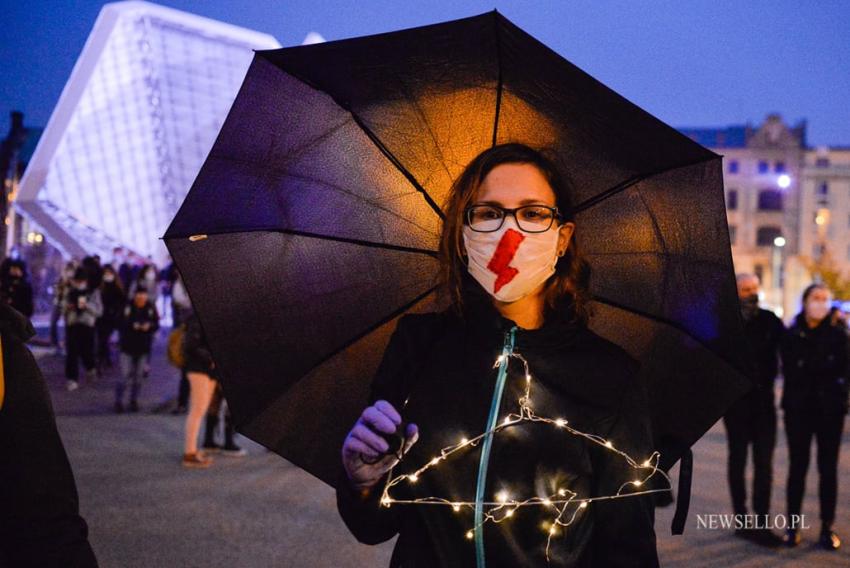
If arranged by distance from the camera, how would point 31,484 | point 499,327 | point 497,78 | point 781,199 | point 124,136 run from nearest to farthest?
point 31,484
point 499,327
point 497,78
point 124,136
point 781,199

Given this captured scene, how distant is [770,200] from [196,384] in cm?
7516

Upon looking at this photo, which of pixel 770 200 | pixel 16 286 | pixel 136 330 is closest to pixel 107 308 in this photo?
pixel 16 286

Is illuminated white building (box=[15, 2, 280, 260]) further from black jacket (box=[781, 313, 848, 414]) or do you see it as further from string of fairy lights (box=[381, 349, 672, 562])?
string of fairy lights (box=[381, 349, 672, 562])

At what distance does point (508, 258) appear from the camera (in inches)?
89.2

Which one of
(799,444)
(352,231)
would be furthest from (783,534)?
(352,231)

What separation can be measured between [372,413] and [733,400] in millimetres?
1725

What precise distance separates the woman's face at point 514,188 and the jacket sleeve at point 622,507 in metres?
0.57

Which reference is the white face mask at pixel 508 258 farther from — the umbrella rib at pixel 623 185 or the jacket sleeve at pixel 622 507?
the umbrella rib at pixel 623 185

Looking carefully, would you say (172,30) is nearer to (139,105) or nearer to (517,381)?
(139,105)

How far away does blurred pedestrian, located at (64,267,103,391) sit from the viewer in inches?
550

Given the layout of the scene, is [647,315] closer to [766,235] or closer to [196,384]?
[196,384]

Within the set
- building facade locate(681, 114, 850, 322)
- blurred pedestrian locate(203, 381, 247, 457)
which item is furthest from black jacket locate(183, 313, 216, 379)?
building facade locate(681, 114, 850, 322)

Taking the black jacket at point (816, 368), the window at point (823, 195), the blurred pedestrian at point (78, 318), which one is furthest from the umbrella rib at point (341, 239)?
the window at point (823, 195)

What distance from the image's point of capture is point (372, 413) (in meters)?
1.85
